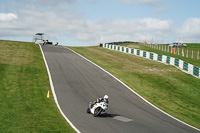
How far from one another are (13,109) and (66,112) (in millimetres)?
3452

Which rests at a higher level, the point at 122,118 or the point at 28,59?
the point at 28,59

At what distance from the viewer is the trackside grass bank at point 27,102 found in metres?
13.8

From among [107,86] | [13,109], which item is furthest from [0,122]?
[107,86]

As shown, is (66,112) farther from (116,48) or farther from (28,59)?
(116,48)

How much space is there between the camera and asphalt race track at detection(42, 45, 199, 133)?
14852mm

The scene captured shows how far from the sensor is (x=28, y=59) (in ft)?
118

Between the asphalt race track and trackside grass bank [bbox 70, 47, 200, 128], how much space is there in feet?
5.37

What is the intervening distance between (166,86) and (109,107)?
1037cm

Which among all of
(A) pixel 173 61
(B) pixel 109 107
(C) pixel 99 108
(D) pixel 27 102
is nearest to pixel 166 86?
(B) pixel 109 107

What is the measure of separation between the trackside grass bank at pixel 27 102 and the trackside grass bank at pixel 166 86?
347 inches

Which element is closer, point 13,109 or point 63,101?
point 13,109

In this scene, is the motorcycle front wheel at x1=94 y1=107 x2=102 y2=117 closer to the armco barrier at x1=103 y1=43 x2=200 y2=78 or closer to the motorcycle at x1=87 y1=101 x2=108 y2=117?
the motorcycle at x1=87 y1=101 x2=108 y2=117

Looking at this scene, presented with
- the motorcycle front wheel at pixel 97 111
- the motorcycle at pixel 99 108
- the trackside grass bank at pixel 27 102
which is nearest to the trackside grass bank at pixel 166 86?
the motorcycle at pixel 99 108

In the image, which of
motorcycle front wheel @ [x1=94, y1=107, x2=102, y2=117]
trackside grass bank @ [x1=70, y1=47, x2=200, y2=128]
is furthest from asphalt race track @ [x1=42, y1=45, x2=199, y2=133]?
trackside grass bank @ [x1=70, y1=47, x2=200, y2=128]
